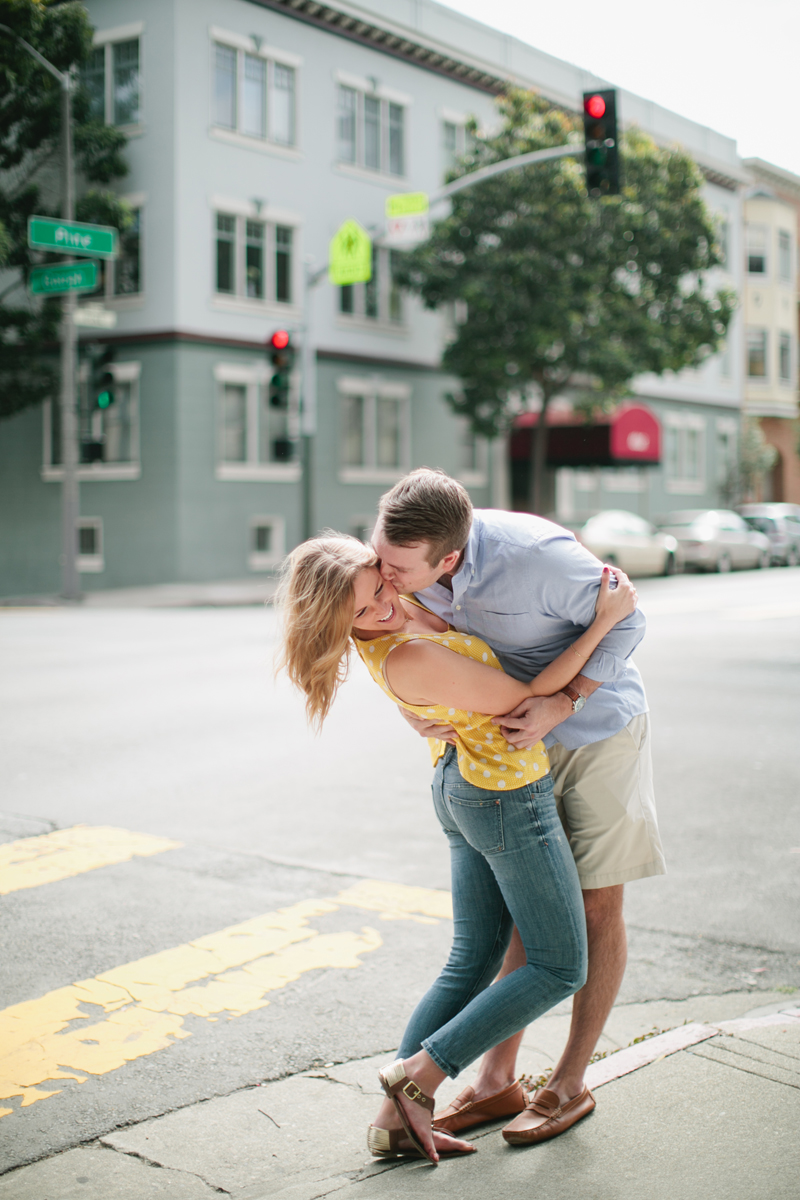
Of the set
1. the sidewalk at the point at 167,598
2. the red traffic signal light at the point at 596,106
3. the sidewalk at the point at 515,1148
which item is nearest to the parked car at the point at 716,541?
the sidewalk at the point at 167,598

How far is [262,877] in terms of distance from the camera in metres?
5.39

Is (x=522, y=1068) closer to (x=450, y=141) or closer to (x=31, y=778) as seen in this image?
(x=31, y=778)

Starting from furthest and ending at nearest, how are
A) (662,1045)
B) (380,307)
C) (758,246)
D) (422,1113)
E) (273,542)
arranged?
(758,246), (380,307), (273,542), (662,1045), (422,1113)

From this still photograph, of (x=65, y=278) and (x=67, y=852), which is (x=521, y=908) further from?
(x=65, y=278)

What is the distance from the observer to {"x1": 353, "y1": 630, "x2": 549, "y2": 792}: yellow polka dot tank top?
2.90 m

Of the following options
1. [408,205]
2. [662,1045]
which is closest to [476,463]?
[408,205]

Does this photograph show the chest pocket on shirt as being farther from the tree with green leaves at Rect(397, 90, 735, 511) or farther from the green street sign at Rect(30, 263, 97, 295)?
the tree with green leaves at Rect(397, 90, 735, 511)

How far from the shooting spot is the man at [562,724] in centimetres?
296

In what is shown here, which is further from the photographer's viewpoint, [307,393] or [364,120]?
[364,120]

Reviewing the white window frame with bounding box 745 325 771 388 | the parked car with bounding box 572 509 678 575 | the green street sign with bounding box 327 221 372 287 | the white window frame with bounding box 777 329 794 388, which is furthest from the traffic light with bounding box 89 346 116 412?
the white window frame with bounding box 777 329 794 388

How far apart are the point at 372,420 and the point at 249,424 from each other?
3.78 m

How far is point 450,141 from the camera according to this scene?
31078 millimetres

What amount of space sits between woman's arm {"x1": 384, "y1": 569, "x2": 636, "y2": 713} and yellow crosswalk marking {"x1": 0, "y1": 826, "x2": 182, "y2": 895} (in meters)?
3.01

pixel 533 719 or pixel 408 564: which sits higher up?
pixel 408 564
